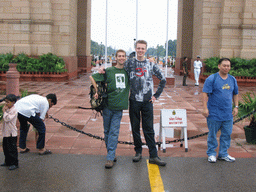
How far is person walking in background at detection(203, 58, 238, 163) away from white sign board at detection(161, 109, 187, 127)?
0.64 metres

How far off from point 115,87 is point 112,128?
2.22 feet

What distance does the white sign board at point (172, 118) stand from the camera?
625 centimetres

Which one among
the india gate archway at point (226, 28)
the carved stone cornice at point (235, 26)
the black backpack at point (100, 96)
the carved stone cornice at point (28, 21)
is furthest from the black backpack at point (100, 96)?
the carved stone cornice at point (235, 26)

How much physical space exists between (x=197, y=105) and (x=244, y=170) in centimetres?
654

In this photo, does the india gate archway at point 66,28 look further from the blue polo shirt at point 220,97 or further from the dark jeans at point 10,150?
the dark jeans at point 10,150

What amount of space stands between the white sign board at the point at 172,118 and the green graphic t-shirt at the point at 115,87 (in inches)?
42.9

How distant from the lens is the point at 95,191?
4.46 metres

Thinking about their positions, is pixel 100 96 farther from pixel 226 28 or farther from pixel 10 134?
pixel 226 28

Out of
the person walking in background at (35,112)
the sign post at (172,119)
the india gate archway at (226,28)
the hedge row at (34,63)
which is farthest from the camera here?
the india gate archway at (226,28)

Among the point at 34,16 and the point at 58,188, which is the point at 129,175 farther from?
the point at 34,16

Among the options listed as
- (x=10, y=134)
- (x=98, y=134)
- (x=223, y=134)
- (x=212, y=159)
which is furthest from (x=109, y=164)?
(x=98, y=134)

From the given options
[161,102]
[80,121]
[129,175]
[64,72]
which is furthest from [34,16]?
[129,175]

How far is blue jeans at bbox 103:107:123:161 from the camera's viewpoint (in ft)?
17.9

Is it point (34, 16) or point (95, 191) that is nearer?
point (95, 191)
